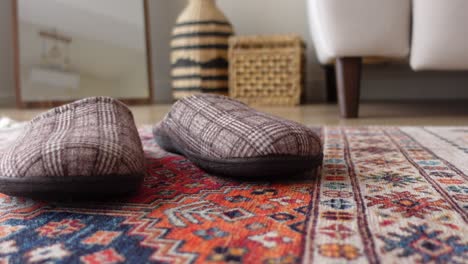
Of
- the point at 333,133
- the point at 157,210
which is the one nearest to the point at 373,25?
the point at 333,133

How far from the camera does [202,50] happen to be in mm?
2309

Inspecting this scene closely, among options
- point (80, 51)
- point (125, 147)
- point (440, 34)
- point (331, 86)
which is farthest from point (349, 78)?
point (80, 51)

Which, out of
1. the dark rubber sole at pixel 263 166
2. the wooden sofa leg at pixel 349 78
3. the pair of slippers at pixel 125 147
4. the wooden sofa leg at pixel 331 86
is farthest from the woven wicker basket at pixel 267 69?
the dark rubber sole at pixel 263 166

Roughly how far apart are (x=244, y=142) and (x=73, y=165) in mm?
200

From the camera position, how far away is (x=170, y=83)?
2781 mm

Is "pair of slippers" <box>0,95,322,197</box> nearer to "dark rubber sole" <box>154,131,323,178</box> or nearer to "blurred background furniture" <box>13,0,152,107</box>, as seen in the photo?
"dark rubber sole" <box>154,131,323,178</box>

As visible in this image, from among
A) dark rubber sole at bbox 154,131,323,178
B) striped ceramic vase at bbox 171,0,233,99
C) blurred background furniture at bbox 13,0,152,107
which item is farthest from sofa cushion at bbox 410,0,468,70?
blurred background furniture at bbox 13,0,152,107

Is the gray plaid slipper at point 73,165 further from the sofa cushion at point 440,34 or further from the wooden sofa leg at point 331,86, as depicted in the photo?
the wooden sofa leg at point 331,86

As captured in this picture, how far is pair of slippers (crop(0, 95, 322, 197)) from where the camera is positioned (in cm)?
48

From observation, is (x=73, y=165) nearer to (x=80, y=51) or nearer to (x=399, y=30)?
(x=399, y=30)

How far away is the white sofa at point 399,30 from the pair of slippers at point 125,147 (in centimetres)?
76

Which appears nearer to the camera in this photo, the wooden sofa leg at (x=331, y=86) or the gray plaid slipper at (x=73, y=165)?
the gray plaid slipper at (x=73, y=165)

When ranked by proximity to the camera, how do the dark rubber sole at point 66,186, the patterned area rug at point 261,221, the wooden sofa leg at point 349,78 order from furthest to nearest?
the wooden sofa leg at point 349,78 → the dark rubber sole at point 66,186 → the patterned area rug at point 261,221

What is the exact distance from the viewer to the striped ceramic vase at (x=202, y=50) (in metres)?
2.31
